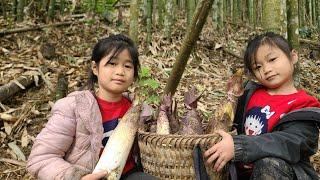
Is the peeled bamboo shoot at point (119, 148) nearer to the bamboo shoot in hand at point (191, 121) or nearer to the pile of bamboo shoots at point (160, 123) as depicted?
the pile of bamboo shoots at point (160, 123)

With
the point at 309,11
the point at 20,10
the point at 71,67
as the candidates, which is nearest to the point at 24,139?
the point at 71,67

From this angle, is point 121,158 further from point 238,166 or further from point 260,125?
point 260,125

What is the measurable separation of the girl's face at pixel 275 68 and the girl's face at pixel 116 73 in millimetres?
681

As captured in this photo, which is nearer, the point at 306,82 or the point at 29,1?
the point at 306,82

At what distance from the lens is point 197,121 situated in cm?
211

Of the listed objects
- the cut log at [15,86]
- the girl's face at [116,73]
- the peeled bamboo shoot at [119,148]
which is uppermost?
the girl's face at [116,73]

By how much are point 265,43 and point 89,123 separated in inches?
39.4

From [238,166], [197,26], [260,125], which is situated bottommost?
[238,166]

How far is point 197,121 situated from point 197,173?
347 millimetres

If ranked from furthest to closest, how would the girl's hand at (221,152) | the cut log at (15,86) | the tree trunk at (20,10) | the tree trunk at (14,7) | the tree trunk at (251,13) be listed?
the tree trunk at (251,13) → the tree trunk at (14,7) → the tree trunk at (20,10) → the cut log at (15,86) → the girl's hand at (221,152)

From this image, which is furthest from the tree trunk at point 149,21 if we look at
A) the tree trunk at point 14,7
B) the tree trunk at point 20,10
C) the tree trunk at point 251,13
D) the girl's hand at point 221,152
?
the tree trunk at point 251,13

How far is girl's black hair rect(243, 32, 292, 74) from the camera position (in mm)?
2189

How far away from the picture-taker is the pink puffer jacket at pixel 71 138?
6.75 feet

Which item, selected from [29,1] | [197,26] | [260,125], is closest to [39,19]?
[29,1]
